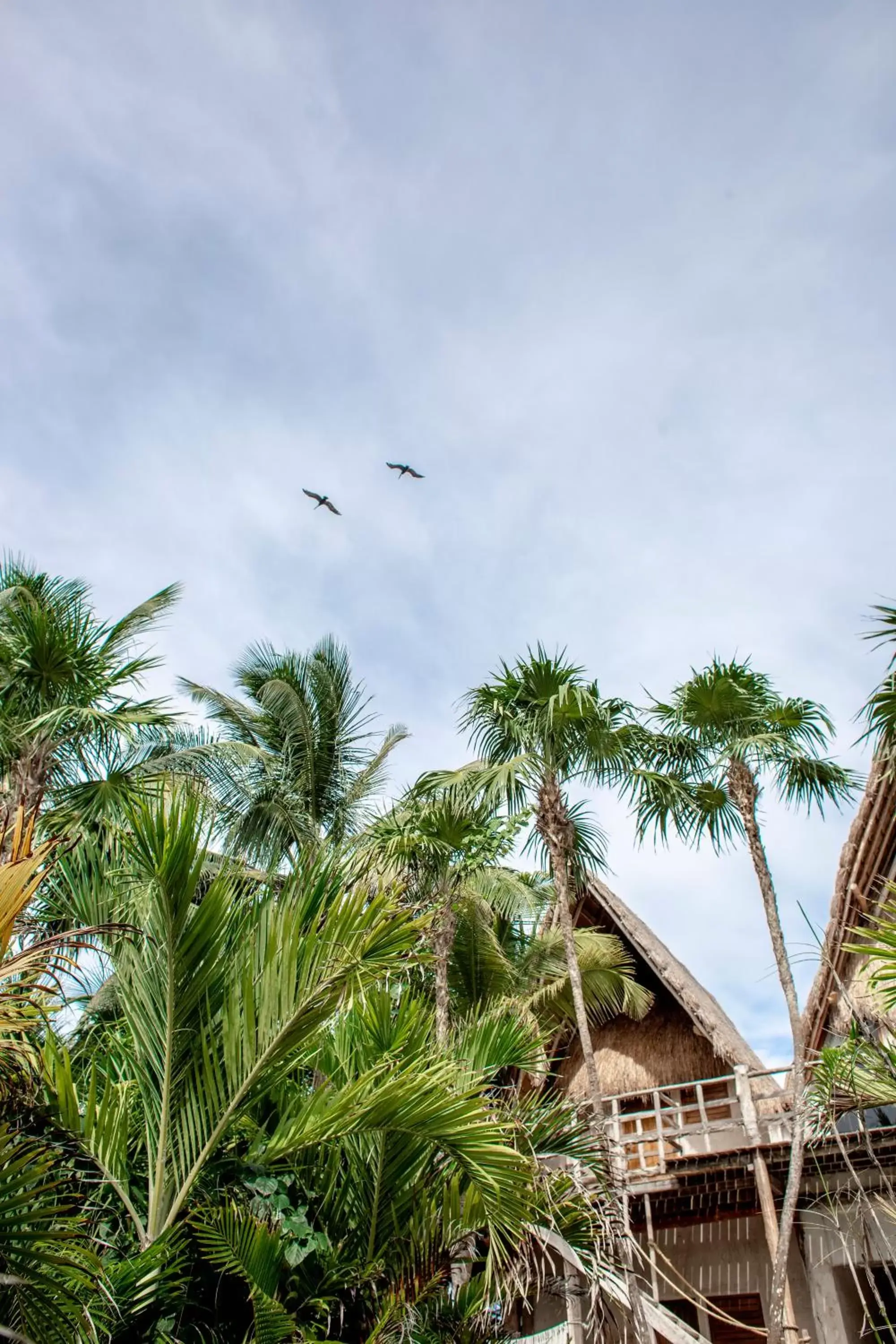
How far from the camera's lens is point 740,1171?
930cm

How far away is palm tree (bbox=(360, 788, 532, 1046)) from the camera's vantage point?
888cm

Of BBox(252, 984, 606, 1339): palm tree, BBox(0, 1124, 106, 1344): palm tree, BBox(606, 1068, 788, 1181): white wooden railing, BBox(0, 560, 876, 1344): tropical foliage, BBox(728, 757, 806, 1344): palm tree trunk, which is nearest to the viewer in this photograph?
BBox(0, 1124, 106, 1344): palm tree

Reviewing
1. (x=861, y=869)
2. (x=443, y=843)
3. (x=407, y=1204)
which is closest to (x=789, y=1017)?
(x=861, y=869)

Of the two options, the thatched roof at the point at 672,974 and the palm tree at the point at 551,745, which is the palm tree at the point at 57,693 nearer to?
the palm tree at the point at 551,745

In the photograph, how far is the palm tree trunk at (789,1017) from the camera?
633 centimetres

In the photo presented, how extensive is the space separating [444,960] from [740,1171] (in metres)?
3.77

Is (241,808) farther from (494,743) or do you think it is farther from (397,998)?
(397,998)

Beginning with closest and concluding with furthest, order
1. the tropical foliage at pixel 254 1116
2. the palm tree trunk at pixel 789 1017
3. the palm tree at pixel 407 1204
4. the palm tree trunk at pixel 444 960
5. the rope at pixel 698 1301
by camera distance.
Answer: the tropical foliage at pixel 254 1116
the palm tree at pixel 407 1204
the rope at pixel 698 1301
the palm tree trunk at pixel 789 1017
the palm tree trunk at pixel 444 960

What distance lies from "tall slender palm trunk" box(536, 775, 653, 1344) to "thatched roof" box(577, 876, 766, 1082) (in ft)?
11.0

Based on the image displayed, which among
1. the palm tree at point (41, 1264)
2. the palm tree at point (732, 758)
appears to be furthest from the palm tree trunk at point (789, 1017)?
the palm tree at point (41, 1264)

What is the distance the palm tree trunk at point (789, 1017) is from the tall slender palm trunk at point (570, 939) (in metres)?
0.96

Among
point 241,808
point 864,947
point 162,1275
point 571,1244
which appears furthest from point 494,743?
point 162,1275

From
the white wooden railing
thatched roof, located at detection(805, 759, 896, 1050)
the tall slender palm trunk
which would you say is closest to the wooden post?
the white wooden railing

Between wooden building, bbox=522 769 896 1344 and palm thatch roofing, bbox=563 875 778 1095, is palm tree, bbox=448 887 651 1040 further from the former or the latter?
wooden building, bbox=522 769 896 1344
